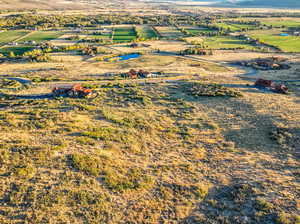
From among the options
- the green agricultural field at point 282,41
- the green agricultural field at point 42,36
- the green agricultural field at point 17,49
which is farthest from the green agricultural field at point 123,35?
the green agricultural field at point 282,41

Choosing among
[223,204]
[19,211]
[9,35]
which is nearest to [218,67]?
[223,204]

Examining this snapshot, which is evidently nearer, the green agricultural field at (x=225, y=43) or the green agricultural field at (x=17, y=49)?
the green agricultural field at (x=17, y=49)

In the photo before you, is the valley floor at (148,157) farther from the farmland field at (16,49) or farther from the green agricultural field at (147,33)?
the green agricultural field at (147,33)

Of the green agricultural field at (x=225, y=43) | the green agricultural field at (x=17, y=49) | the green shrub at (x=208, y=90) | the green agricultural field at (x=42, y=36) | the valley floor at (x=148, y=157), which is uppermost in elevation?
the green agricultural field at (x=42, y=36)

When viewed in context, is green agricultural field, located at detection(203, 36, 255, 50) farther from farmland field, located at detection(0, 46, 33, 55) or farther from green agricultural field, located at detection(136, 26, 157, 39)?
farmland field, located at detection(0, 46, 33, 55)

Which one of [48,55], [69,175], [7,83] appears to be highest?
[48,55]

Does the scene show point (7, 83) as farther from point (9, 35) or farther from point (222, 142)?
point (9, 35)

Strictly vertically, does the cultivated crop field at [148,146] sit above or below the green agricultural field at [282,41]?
below
